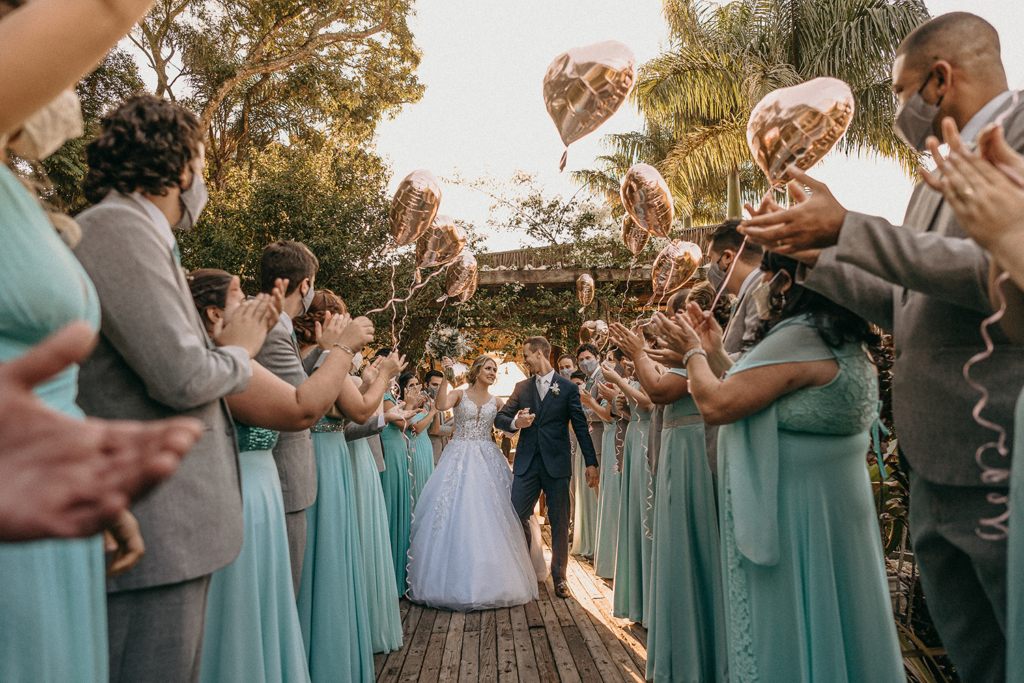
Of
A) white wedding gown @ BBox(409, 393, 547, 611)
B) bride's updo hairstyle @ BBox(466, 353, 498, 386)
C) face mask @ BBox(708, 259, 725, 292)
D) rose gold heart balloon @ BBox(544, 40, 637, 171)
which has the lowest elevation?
white wedding gown @ BBox(409, 393, 547, 611)

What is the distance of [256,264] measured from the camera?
12055 mm

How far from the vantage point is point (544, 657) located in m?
3.90

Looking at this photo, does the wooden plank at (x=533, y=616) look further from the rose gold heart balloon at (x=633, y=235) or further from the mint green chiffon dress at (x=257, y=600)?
the rose gold heart balloon at (x=633, y=235)

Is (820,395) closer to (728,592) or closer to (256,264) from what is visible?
(728,592)

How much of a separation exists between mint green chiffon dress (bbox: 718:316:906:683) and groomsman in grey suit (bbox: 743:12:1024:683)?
31 centimetres

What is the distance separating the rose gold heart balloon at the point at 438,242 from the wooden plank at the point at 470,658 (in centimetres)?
290

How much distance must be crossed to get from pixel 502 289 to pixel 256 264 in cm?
472

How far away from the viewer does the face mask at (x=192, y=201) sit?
1638mm

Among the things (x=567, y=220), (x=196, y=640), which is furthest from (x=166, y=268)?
(x=567, y=220)

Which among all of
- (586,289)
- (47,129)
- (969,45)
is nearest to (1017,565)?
(969,45)

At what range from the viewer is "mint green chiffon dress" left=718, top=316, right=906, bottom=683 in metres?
1.95

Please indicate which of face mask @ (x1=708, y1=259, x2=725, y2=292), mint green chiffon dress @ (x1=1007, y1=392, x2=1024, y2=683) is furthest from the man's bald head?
face mask @ (x1=708, y1=259, x2=725, y2=292)

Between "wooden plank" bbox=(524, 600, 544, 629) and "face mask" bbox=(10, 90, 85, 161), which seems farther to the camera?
"wooden plank" bbox=(524, 600, 544, 629)

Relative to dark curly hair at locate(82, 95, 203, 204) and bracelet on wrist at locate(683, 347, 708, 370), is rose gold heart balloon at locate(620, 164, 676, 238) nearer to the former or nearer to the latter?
bracelet on wrist at locate(683, 347, 708, 370)
